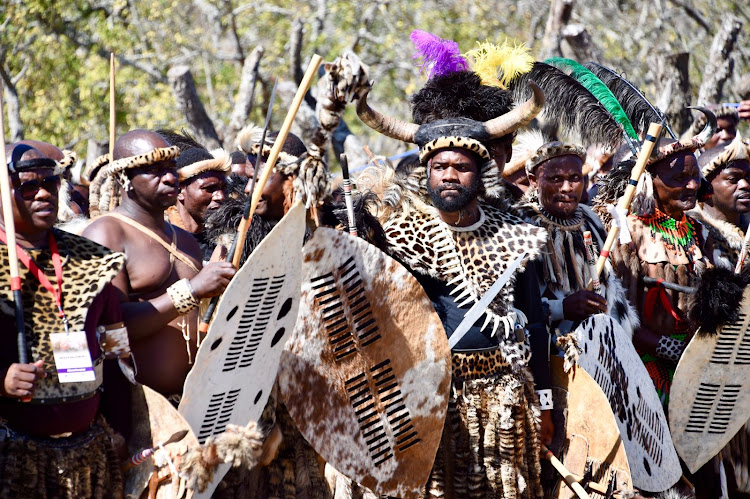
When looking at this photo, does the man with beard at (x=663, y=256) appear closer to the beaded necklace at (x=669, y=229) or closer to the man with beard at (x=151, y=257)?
the beaded necklace at (x=669, y=229)

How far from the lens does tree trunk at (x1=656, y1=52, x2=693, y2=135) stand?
1066 centimetres

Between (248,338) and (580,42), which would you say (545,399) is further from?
(580,42)

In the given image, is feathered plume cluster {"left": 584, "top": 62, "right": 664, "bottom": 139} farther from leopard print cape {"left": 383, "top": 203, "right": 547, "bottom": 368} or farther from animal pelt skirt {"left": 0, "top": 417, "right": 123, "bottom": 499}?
animal pelt skirt {"left": 0, "top": 417, "right": 123, "bottom": 499}

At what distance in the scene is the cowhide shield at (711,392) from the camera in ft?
18.9

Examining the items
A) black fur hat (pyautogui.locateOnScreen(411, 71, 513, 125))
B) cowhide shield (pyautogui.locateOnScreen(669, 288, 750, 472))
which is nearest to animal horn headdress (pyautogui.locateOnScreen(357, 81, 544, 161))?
black fur hat (pyautogui.locateOnScreen(411, 71, 513, 125))

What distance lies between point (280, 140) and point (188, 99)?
23.1 ft

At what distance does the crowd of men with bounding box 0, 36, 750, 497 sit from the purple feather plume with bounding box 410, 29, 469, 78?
0.06m

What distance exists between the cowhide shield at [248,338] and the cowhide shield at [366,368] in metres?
0.19

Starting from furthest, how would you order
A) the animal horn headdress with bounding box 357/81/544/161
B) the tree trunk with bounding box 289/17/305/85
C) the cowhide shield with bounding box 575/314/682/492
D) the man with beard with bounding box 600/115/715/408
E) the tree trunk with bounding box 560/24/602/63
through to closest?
1. the tree trunk with bounding box 289/17/305/85
2. the tree trunk with bounding box 560/24/602/63
3. the man with beard with bounding box 600/115/715/408
4. the cowhide shield with bounding box 575/314/682/492
5. the animal horn headdress with bounding box 357/81/544/161

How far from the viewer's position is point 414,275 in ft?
15.2

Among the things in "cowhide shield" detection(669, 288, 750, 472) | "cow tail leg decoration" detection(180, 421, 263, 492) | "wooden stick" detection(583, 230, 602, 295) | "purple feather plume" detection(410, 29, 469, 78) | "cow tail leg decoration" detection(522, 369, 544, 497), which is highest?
"purple feather plume" detection(410, 29, 469, 78)

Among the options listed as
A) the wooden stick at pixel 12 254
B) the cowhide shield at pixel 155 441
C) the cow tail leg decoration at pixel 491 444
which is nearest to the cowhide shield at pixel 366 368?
the cow tail leg decoration at pixel 491 444

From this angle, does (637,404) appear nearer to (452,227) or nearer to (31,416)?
(452,227)

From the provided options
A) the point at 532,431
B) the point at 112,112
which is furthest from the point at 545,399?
the point at 112,112
